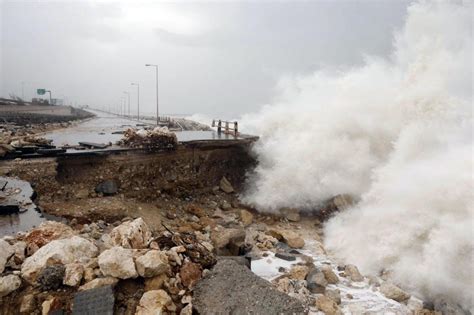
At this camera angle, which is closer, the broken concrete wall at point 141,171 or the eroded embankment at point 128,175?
the eroded embankment at point 128,175

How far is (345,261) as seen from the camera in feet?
27.9

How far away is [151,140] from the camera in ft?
38.5

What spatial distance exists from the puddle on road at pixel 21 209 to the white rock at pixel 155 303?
10.7ft

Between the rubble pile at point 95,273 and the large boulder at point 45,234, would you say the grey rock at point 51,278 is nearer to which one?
the rubble pile at point 95,273

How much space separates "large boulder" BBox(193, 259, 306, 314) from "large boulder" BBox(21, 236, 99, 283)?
1.60 meters

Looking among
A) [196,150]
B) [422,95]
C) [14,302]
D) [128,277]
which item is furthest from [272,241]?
[422,95]

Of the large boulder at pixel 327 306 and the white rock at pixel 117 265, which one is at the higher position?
the white rock at pixel 117 265

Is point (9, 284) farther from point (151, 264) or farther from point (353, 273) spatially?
point (353, 273)

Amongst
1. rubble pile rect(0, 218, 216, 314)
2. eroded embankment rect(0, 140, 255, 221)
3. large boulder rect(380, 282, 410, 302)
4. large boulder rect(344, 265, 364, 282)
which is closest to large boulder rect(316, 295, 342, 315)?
large boulder rect(380, 282, 410, 302)

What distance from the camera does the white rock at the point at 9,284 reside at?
3803 mm

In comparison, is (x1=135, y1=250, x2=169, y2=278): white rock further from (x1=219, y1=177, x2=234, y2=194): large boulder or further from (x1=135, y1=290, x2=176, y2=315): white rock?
(x1=219, y1=177, x2=234, y2=194): large boulder

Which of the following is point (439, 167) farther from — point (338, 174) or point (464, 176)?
point (338, 174)

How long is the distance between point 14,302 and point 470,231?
27.7 ft

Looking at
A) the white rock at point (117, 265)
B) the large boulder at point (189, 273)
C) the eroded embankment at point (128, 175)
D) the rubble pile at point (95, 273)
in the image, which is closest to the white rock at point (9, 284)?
the rubble pile at point (95, 273)
